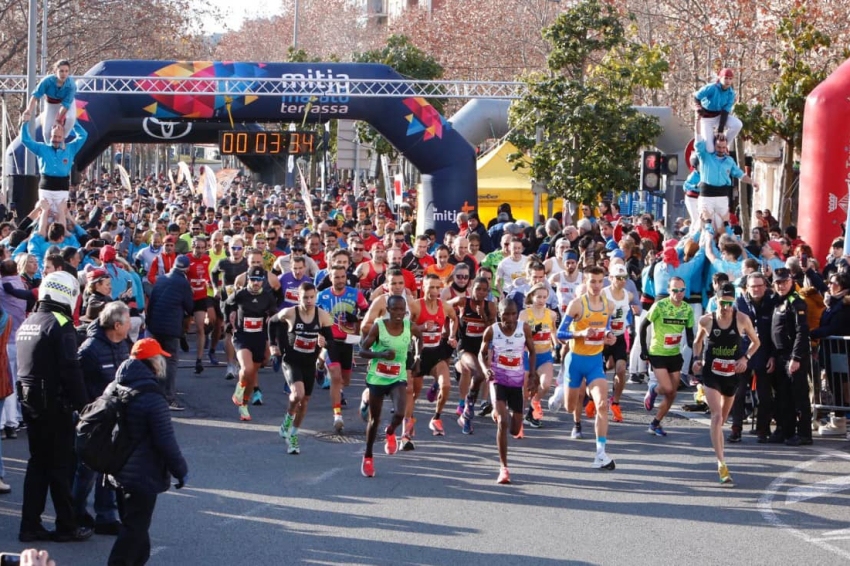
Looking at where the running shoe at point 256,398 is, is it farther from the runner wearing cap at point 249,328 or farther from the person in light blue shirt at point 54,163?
the person in light blue shirt at point 54,163

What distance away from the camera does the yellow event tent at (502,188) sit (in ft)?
95.4

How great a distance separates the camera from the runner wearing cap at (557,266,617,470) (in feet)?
37.8

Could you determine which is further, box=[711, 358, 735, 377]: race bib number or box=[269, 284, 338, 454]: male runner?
box=[269, 284, 338, 454]: male runner

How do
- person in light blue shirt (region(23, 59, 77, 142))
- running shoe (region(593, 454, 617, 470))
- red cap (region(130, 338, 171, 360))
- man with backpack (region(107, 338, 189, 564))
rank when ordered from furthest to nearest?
person in light blue shirt (region(23, 59, 77, 142)) < running shoe (region(593, 454, 617, 470)) < red cap (region(130, 338, 171, 360)) < man with backpack (region(107, 338, 189, 564))

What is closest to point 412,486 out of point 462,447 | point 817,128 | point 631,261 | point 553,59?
point 462,447

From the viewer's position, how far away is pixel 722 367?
1116cm

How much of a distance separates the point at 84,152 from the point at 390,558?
21721mm

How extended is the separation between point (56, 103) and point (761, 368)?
964 cm

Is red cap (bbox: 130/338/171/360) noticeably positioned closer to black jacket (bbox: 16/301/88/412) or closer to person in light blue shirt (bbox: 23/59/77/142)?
black jacket (bbox: 16/301/88/412)

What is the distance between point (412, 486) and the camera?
35.2 feet

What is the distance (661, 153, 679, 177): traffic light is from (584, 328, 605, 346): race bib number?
9769mm

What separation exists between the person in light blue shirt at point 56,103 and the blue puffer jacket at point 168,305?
11.2 feet

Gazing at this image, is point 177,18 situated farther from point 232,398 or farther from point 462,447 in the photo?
point 462,447

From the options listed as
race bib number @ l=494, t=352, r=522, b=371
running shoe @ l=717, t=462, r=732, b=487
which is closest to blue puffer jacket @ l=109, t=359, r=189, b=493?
race bib number @ l=494, t=352, r=522, b=371
